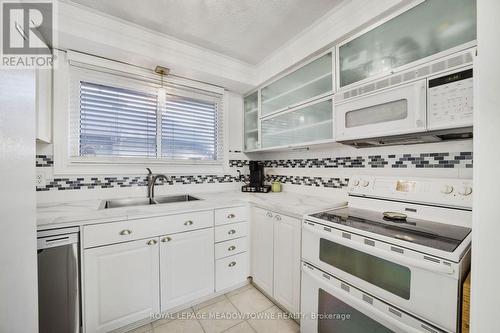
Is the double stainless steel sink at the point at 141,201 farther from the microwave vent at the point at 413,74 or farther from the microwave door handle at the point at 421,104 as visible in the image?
the microwave door handle at the point at 421,104

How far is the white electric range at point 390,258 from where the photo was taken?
84cm

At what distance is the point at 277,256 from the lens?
1695 millimetres

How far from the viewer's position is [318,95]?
1761 mm

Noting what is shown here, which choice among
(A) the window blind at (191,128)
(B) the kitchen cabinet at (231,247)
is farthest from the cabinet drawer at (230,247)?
(A) the window blind at (191,128)

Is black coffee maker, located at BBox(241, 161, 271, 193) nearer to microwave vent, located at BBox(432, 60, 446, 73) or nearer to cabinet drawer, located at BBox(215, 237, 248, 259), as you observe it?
cabinet drawer, located at BBox(215, 237, 248, 259)

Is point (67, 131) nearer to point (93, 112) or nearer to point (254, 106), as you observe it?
point (93, 112)

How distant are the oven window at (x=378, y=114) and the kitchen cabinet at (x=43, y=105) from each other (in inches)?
85.0

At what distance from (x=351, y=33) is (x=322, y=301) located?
1.89 m

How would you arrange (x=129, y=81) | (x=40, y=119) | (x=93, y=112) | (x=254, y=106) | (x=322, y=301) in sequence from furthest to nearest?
1. (x=254, y=106)
2. (x=129, y=81)
3. (x=93, y=112)
4. (x=40, y=119)
5. (x=322, y=301)

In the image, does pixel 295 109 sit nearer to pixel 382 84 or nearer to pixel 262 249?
pixel 382 84

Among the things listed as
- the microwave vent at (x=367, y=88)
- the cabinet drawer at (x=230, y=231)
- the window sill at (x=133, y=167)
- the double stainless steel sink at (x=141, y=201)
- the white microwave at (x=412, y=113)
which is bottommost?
the cabinet drawer at (x=230, y=231)

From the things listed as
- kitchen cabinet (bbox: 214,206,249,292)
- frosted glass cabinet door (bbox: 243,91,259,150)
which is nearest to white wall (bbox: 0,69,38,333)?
kitchen cabinet (bbox: 214,206,249,292)

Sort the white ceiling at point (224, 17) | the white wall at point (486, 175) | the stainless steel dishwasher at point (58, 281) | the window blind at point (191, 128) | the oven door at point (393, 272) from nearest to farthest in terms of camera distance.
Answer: the white wall at point (486, 175), the oven door at point (393, 272), the stainless steel dishwasher at point (58, 281), the white ceiling at point (224, 17), the window blind at point (191, 128)

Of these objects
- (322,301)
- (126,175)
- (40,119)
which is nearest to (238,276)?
(322,301)
